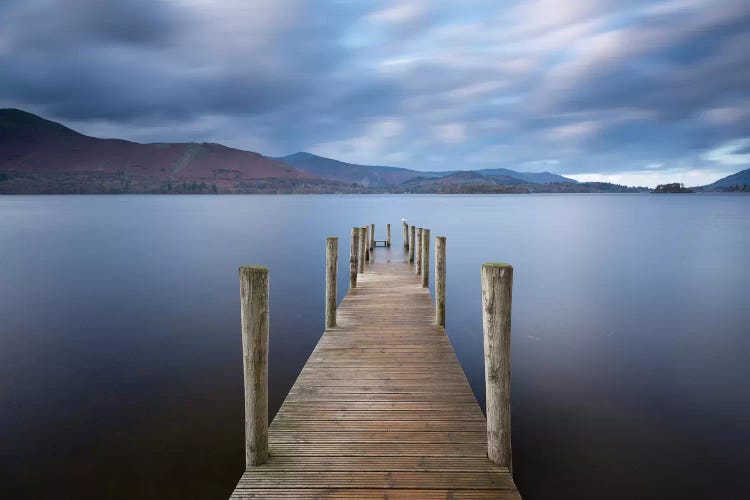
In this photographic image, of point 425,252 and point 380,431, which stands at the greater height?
point 425,252

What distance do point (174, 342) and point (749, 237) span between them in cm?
4958

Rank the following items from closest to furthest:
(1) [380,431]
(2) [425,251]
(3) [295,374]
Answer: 1. (1) [380,431]
2. (3) [295,374]
3. (2) [425,251]

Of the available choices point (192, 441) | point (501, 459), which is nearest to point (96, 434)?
point (192, 441)

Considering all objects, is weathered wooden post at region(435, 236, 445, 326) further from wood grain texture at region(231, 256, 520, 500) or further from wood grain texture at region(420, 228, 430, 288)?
wood grain texture at region(420, 228, 430, 288)

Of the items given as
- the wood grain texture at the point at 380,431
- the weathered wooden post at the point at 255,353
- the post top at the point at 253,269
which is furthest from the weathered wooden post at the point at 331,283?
the post top at the point at 253,269

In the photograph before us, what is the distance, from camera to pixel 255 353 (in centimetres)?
446

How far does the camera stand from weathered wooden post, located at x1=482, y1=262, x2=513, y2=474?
4.44 meters

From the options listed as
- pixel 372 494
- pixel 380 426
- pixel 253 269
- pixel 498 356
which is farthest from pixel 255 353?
pixel 498 356

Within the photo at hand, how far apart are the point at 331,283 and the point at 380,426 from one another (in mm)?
4895

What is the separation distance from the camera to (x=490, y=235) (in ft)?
146

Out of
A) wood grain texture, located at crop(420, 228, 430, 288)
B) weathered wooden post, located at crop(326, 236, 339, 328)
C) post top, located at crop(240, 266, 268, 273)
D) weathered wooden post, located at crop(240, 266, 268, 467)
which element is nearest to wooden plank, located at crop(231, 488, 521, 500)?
weathered wooden post, located at crop(240, 266, 268, 467)

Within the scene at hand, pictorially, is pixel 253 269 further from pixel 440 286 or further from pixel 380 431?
pixel 440 286

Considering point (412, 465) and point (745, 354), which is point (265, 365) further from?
point (745, 354)

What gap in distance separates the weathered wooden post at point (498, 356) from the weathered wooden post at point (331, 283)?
17.9 feet
